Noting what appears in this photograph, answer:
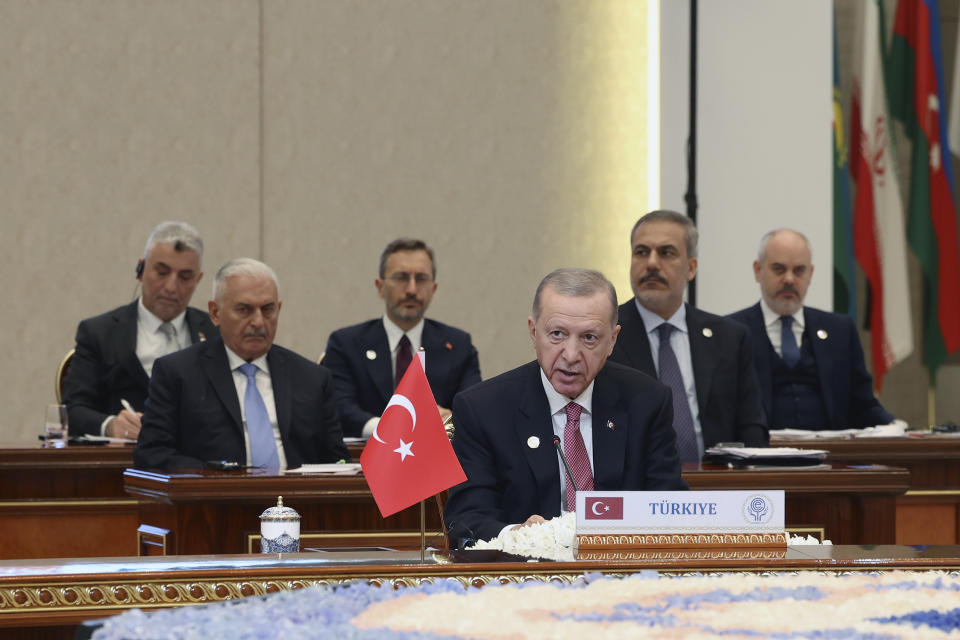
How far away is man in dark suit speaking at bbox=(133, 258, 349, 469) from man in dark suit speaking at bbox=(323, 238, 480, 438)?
1015mm

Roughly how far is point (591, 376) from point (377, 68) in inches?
190

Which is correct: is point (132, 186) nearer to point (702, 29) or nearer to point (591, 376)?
point (702, 29)

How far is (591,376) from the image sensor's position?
334 cm

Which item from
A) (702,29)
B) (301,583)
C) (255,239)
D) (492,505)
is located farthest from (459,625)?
(702,29)

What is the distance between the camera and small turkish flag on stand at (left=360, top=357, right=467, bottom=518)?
2.73 meters

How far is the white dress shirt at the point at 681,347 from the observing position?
15.3ft

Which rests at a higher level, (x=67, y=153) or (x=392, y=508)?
(x=67, y=153)

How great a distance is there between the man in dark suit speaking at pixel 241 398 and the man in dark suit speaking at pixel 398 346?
101 cm

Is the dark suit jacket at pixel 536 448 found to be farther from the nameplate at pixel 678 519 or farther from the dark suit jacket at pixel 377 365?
the dark suit jacket at pixel 377 365

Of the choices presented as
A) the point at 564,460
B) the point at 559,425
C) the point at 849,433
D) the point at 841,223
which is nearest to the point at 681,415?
the point at 849,433

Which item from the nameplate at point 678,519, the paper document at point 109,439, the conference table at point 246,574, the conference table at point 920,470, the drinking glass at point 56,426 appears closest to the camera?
the conference table at point 246,574

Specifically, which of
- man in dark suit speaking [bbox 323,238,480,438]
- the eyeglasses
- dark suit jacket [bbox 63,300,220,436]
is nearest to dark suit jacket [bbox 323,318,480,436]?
man in dark suit speaking [bbox 323,238,480,438]

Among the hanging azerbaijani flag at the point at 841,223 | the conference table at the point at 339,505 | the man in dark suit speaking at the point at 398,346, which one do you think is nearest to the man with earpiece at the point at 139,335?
the man in dark suit speaking at the point at 398,346

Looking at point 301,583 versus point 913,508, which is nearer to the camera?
point 301,583
